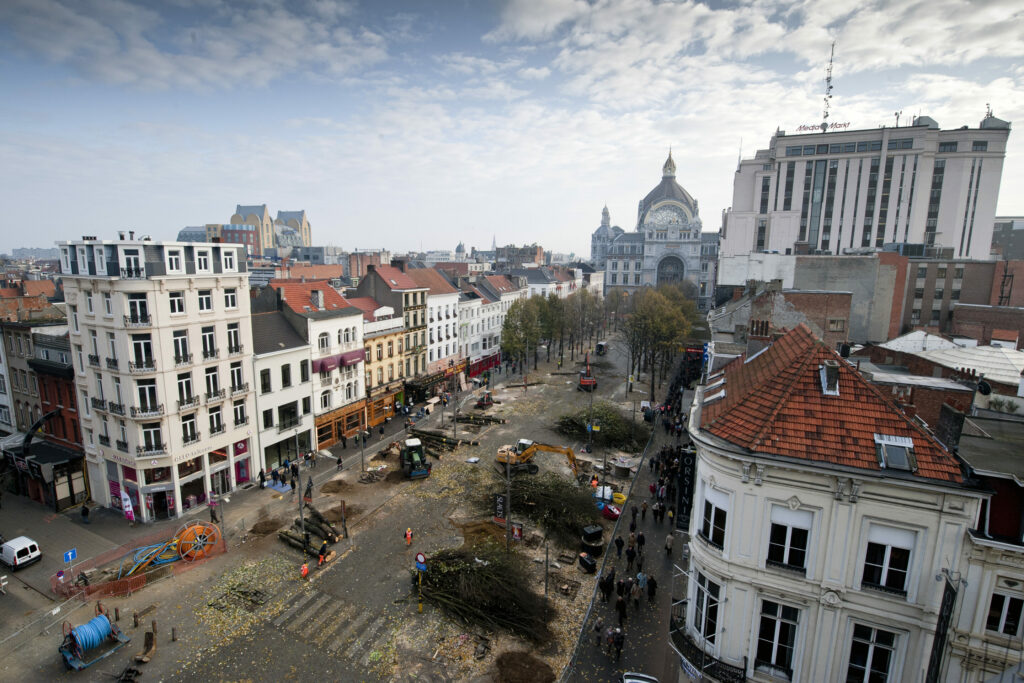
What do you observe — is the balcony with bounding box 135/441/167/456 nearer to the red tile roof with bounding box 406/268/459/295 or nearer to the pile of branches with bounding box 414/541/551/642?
the pile of branches with bounding box 414/541/551/642

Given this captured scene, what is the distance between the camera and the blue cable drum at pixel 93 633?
1830 cm

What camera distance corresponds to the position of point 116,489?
95.3ft

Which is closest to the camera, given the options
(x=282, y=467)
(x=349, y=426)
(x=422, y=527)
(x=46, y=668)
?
(x=46, y=668)

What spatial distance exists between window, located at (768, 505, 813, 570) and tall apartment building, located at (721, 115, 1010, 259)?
267 ft

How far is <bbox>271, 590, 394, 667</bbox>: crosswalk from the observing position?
19109mm

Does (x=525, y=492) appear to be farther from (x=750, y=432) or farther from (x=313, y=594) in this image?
(x=750, y=432)

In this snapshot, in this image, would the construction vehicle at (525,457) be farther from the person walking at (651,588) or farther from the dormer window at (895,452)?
the dormer window at (895,452)

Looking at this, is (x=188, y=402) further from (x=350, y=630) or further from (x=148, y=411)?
(x=350, y=630)

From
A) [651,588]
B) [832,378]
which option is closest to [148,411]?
[651,588]

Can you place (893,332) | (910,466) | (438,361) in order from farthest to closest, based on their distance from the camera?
(438,361)
(893,332)
(910,466)

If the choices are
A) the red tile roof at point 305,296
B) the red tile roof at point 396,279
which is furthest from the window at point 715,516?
the red tile roof at point 396,279

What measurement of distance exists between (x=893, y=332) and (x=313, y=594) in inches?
2138

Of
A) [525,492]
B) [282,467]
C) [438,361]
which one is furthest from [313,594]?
[438,361]

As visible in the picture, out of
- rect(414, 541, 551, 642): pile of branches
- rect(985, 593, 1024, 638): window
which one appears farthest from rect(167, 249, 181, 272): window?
rect(985, 593, 1024, 638): window
